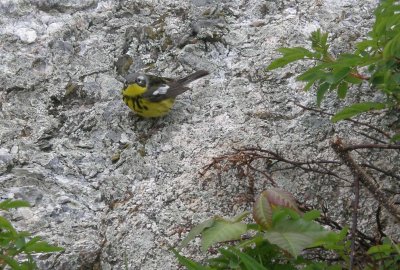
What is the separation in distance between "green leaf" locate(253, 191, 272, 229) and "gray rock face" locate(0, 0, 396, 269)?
2.34 feet

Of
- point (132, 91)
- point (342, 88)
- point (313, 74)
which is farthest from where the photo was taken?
point (132, 91)

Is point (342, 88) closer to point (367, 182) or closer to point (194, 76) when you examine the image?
point (367, 182)

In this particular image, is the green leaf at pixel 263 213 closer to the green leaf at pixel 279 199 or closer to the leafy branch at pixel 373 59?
the green leaf at pixel 279 199

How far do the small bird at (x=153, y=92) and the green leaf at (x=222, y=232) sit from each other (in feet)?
4.90

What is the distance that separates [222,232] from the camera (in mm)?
1977

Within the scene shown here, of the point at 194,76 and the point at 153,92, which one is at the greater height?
the point at 194,76

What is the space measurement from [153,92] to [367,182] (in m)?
1.71

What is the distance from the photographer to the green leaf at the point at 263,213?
1991mm

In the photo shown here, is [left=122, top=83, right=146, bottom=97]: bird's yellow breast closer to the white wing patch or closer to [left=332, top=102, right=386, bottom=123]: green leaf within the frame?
the white wing patch

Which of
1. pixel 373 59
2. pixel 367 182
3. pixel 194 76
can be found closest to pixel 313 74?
pixel 373 59

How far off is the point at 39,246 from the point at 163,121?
1461mm

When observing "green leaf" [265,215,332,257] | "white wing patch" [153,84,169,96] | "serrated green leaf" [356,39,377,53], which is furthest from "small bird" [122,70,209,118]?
"green leaf" [265,215,332,257]

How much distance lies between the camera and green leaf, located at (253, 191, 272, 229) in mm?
1991

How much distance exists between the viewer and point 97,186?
310 centimetres
